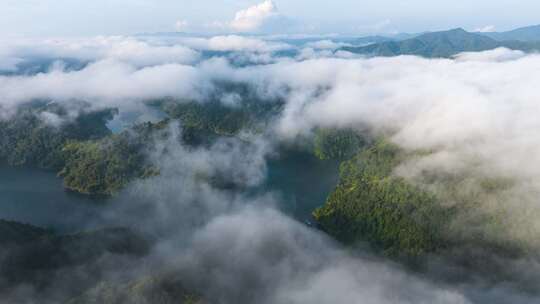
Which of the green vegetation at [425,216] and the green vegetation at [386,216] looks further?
the green vegetation at [386,216]

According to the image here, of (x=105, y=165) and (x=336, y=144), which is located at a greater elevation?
(x=105, y=165)

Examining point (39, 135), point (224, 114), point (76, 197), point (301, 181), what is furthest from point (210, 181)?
point (224, 114)

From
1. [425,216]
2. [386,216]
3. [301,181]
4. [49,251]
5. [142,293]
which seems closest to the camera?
[142,293]

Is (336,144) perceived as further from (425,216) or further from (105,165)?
(105,165)

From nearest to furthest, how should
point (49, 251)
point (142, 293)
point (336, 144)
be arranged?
point (142, 293), point (49, 251), point (336, 144)

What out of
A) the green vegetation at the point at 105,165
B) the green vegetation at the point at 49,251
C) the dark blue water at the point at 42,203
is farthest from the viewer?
the green vegetation at the point at 105,165

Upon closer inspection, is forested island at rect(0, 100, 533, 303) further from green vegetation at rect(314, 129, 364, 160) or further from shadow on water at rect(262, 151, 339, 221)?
shadow on water at rect(262, 151, 339, 221)

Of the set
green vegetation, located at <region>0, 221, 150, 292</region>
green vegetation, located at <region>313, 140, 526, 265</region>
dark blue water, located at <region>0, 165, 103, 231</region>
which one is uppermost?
green vegetation, located at <region>0, 221, 150, 292</region>

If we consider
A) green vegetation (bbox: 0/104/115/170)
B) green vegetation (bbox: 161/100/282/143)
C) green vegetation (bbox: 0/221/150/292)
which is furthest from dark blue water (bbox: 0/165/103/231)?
green vegetation (bbox: 161/100/282/143)

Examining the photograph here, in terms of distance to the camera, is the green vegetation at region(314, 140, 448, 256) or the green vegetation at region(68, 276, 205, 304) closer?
the green vegetation at region(68, 276, 205, 304)

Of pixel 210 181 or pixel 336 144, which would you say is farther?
pixel 336 144

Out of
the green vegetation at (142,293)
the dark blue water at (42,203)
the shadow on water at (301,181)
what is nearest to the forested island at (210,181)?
the green vegetation at (142,293)

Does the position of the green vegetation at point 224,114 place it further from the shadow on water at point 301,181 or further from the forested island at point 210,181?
the shadow on water at point 301,181
